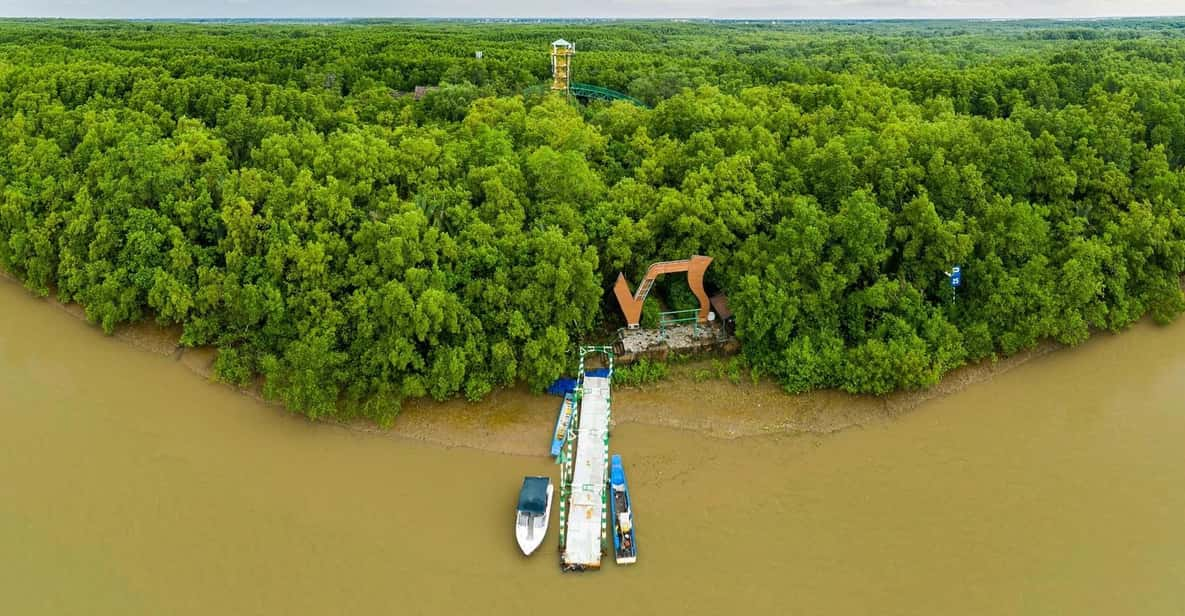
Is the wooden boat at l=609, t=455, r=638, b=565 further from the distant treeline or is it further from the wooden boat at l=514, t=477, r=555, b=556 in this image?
the distant treeline

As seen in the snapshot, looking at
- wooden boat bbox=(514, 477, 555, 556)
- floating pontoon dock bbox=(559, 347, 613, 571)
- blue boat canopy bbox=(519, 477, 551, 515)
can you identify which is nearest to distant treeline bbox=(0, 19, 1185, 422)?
floating pontoon dock bbox=(559, 347, 613, 571)

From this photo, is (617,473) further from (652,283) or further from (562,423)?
(652,283)

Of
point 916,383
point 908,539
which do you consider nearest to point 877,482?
point 908,539

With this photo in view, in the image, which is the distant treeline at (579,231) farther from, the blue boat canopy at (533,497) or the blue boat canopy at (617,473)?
the blue boat canopy at (533,497)

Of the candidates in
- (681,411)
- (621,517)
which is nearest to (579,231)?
(681,411)

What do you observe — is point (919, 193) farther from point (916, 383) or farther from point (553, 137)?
point (553, 137)

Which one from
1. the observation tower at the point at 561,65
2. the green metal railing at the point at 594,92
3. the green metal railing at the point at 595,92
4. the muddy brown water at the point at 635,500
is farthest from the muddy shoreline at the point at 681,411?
the green metal railing at the point at 594,92

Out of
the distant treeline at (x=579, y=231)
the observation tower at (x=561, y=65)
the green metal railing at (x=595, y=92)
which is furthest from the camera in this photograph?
the green metal railing at (x=595, y=92)
